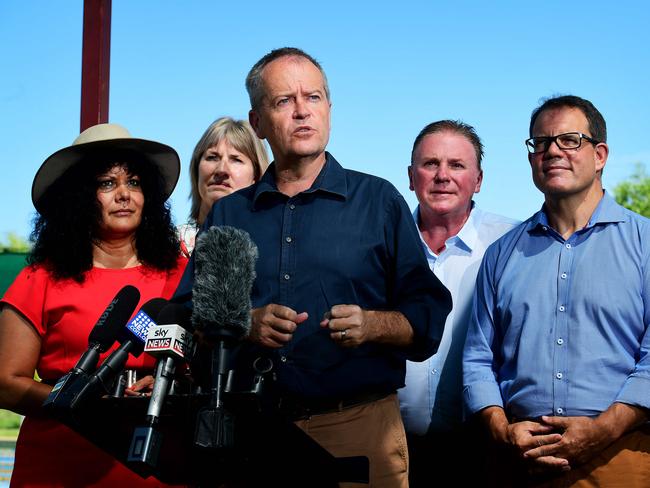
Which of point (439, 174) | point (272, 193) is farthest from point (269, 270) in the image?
point (439, 174)

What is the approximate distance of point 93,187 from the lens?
396cm

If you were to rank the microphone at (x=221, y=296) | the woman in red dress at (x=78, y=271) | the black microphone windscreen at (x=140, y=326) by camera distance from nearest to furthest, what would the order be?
the microphone at (x=221, y=296) < the black microphone windscreen at (x=140, y=326) < the woman in red dress at (x=78, y=271)

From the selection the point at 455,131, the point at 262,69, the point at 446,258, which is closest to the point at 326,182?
the point at 262,69

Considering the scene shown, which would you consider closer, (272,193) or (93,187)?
(272,193)

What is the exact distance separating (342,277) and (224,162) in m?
2.19

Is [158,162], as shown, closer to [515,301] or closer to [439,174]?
[439,174]

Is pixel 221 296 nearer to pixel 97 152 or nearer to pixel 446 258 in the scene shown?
pixel 97 152

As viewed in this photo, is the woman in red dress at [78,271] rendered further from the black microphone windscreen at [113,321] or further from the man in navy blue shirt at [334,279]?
the black microphone windscreen at [113,321]

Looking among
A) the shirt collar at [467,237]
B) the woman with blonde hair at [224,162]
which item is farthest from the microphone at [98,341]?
the woman with blonde hair at [224,162]

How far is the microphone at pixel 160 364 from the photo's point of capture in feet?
6.73

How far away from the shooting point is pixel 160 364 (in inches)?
86.5

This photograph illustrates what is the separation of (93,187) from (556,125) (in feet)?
7.10

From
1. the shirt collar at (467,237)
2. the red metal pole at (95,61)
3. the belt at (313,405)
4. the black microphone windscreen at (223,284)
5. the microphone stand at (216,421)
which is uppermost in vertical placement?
the red metal pole at (95,61)

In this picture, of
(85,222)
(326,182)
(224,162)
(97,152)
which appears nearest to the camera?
(326,182)
